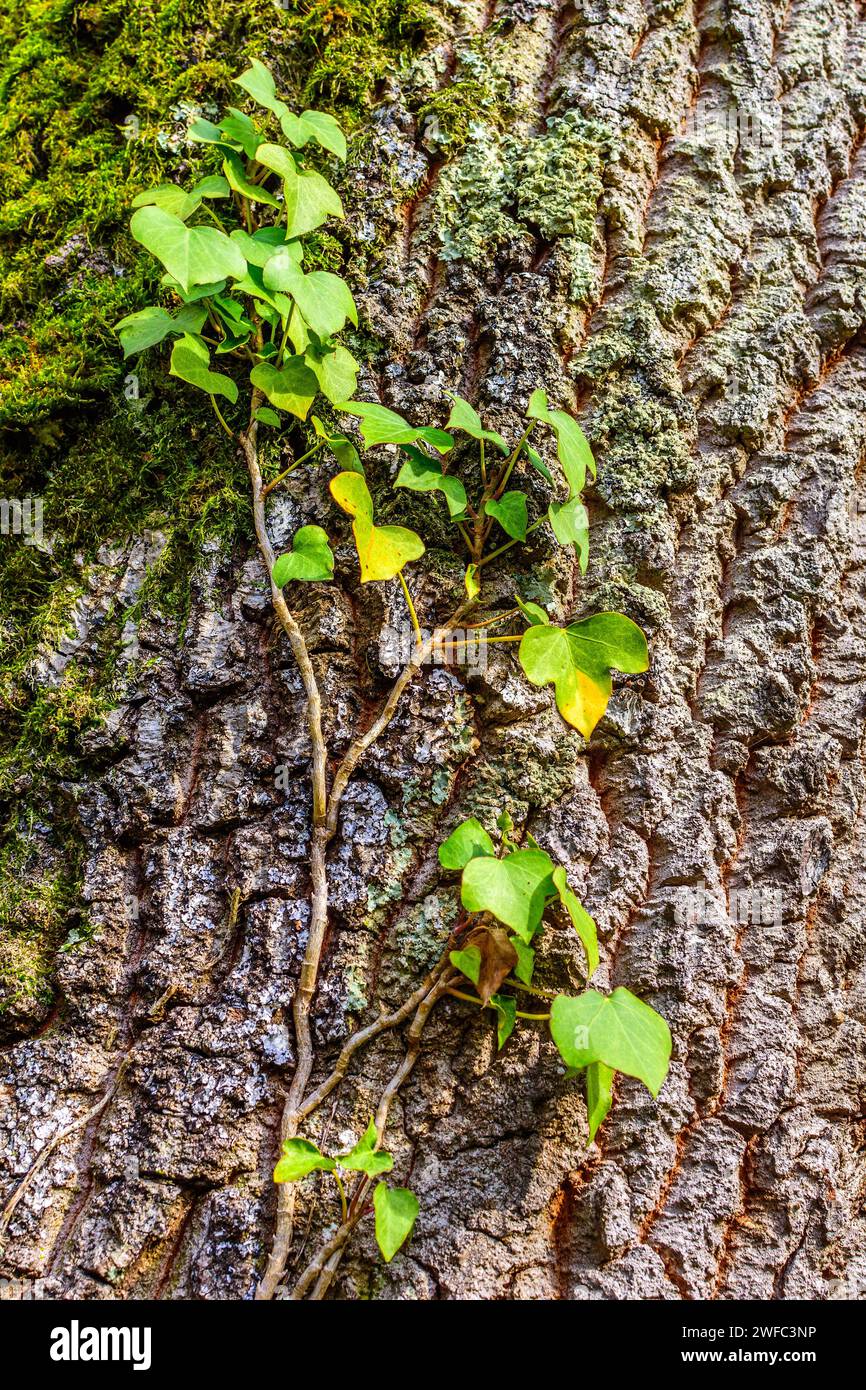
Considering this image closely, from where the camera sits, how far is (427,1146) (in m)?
1.09

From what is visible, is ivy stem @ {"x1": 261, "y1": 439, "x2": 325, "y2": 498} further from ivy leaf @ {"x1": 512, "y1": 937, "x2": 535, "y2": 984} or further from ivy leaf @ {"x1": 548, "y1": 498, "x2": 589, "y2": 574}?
ivy leaf @ {"x1": 512, "y1": 937, "x2": 535, "y2": 984}

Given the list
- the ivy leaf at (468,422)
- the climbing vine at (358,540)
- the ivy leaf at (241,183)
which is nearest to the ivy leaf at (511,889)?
the climbing vine at (358,540)

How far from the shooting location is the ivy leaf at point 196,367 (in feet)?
4.06

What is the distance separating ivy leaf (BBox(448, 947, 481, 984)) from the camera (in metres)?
1.08

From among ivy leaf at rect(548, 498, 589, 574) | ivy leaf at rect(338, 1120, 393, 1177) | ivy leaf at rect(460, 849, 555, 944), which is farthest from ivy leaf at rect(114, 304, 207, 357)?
ivy leaf at rect(338, 1120, 393, 1177)

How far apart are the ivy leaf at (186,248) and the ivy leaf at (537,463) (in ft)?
1.43

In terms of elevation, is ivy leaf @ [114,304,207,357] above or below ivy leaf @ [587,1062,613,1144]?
above

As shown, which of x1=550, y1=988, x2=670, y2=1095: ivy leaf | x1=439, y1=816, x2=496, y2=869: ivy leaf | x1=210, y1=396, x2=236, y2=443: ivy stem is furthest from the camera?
x1=210, y1=396, x2=236, y2=443: ivy stem

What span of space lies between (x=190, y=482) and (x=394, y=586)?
35 cm

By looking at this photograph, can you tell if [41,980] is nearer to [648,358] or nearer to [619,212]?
[648,358]

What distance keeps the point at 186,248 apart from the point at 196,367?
16 centimetres

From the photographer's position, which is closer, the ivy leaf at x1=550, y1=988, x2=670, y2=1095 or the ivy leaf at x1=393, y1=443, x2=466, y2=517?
the ivy leaf at x1=550, y1=988, x2=670, y2=1095

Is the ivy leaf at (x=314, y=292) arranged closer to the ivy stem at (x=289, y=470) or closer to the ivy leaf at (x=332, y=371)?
the ivy leaf at (x=332, y=371)
